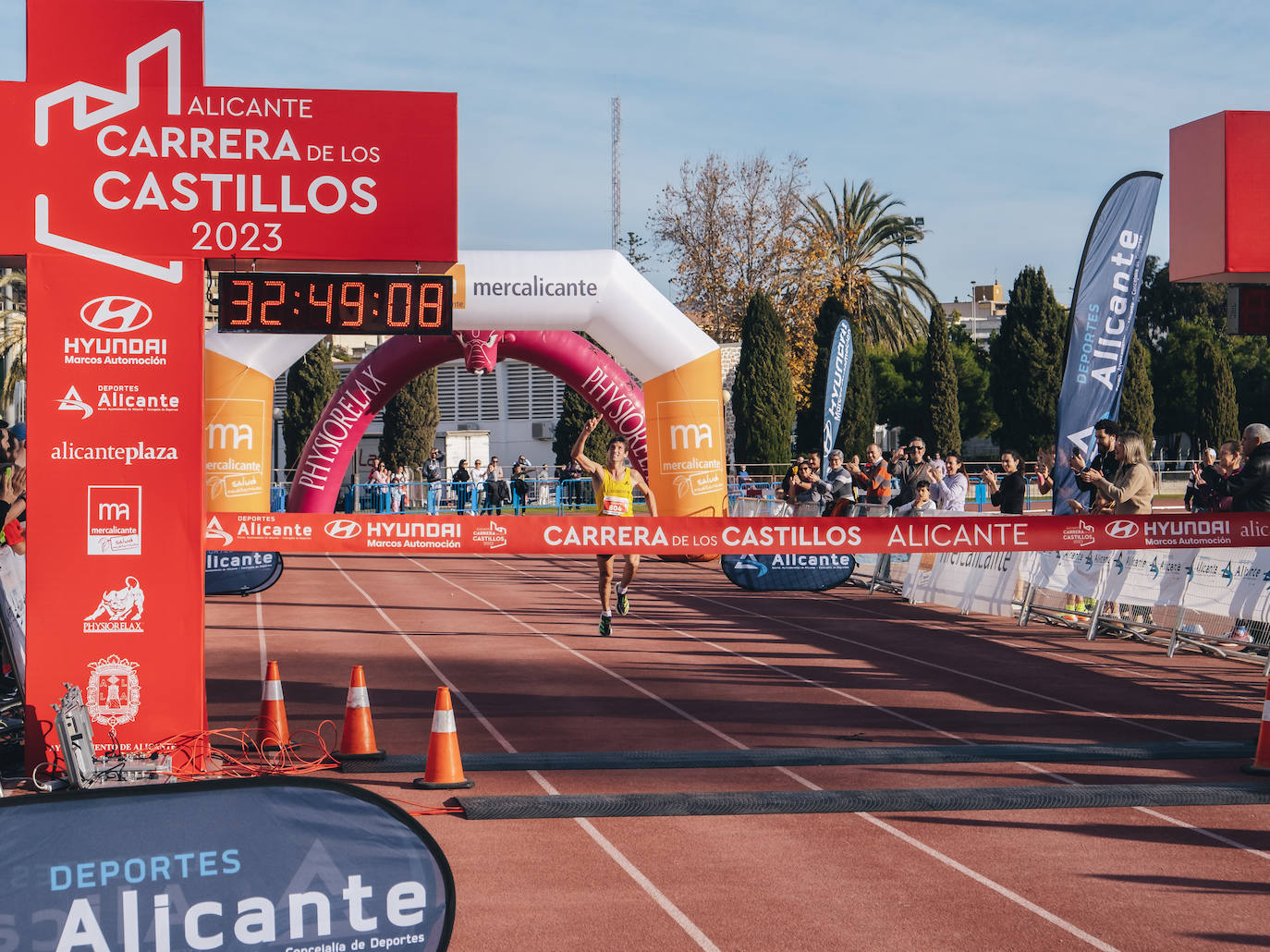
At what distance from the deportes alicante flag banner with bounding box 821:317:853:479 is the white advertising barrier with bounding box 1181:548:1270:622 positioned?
10265 millimetres

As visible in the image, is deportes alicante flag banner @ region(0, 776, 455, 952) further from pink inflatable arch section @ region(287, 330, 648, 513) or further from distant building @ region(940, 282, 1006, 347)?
distant building @ region(940, 282, 1006, 347)

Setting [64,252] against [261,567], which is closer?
[64,252]

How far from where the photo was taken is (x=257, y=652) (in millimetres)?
13633

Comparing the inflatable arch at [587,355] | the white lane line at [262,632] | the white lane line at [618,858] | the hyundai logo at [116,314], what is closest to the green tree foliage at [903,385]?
the inflatable arch at [587,355]

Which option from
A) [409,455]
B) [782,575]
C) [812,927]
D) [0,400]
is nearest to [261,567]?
[782,575]

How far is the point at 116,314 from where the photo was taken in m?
7.74

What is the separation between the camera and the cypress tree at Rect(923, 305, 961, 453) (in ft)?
161

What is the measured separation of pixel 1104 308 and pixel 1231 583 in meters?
3.45

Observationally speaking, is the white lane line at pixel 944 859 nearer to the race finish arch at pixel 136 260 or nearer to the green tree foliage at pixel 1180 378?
the race finish arch at pixel 136 260

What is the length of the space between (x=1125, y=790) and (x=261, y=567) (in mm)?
11397

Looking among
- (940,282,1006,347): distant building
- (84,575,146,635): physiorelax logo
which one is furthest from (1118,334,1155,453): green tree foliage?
(940,282,1006,347): distant building

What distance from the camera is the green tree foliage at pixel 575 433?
146 feet

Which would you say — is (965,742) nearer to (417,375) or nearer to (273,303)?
(273,303)

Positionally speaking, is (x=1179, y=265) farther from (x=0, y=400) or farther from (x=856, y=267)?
(x=856, y=267)
